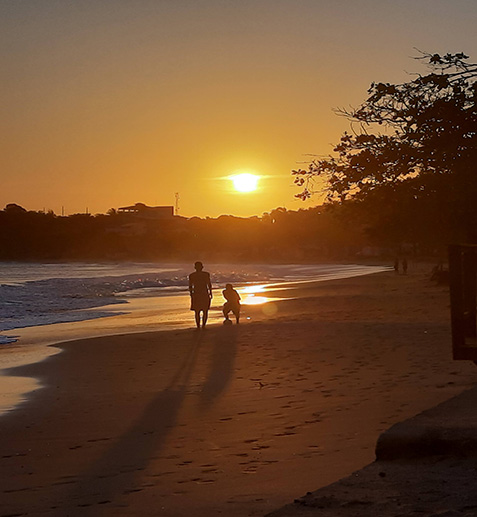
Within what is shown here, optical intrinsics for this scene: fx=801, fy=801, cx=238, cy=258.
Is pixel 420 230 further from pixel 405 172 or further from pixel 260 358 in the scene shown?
pixel 260 358

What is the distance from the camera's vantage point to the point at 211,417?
827 centimetres

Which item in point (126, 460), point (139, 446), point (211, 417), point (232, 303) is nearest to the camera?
point (126, 460)

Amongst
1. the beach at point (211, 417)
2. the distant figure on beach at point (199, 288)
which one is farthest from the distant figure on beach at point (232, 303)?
the beach at point (211, 417)

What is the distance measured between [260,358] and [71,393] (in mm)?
3438

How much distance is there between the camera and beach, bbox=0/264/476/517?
5512 millimetres

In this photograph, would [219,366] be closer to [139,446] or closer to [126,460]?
[139,446]

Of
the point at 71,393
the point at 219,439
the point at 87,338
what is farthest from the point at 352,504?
the point at 87,338

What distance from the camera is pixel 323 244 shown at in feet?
503

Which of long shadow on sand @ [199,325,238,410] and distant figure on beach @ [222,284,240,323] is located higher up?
distant figure on beach @ [222,284,240,323]

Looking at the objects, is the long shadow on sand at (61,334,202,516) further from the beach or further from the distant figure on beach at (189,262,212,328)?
the distant figure on beach at (189,262,212,328)

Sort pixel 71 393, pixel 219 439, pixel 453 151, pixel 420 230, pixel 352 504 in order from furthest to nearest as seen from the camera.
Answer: pixel 420 230
pixel 453 151
pixel 71 393
pixel 219 439
pixel 352 504

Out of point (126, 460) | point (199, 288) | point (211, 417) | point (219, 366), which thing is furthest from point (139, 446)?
point (199, 288)

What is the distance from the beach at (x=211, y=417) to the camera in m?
5.51

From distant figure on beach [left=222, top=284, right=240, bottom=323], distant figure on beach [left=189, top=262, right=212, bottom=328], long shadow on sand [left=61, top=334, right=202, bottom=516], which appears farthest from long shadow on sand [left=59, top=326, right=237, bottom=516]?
distant figure on beach [left=222, top=284, right=240, bottom=323]
